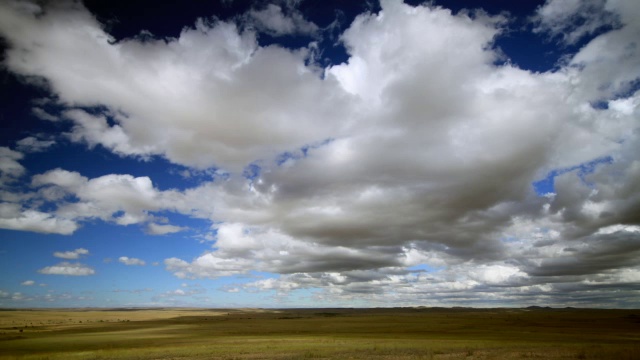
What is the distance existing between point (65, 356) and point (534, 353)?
165 ft

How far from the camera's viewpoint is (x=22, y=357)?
154 feet

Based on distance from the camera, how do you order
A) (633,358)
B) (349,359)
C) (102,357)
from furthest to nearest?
(102,357) < (349,359) < (633,358)

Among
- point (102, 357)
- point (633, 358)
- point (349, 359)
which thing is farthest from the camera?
point (102, 357)

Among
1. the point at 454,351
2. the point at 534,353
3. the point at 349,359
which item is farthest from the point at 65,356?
the point at 534,353

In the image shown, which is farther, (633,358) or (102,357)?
(102,357)

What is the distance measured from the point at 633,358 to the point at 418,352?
18489mm

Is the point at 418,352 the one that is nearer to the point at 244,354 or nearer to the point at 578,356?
the point at 578,356

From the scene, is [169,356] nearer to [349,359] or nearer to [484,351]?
[349,359]

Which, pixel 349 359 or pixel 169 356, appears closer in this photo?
pixel 349 359

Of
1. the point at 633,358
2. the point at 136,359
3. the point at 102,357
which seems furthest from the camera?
the point at 102,357

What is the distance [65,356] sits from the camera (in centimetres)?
4578

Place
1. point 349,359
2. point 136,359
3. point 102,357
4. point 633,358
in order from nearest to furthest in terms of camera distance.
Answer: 1. point 633,358
2. point 349,359
3. point 136,359
4. point 102,357

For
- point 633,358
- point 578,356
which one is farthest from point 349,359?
point 633,358

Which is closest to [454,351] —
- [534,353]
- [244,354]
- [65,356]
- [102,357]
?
[534,353]
